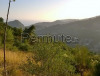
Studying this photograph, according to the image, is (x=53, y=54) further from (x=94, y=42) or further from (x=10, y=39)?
(x=94, y=42)

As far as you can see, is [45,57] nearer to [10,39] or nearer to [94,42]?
[10,39]

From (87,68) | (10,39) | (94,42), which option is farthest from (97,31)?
(87,68)

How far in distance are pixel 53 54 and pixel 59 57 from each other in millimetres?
412

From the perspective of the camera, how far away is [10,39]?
29859mm

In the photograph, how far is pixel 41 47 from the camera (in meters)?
11.3

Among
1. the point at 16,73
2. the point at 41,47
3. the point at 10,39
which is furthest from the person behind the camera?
the point at 10,39

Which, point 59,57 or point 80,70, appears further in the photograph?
point 80,70

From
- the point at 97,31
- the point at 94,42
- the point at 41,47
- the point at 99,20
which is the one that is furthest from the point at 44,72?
the point at 99,20

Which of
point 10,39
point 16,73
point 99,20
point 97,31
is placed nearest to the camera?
point 16,73

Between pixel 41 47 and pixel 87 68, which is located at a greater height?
pixel 41 47

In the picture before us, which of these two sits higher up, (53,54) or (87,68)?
(53,54)

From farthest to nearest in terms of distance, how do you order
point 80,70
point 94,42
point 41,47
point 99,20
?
point 99,20, point 94,42, point 80,70, point 41,47

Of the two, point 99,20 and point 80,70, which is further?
point 99,20

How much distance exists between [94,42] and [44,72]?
469ft
